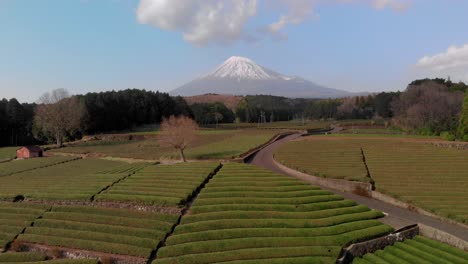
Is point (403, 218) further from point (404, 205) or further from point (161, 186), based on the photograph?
point (161, 186)

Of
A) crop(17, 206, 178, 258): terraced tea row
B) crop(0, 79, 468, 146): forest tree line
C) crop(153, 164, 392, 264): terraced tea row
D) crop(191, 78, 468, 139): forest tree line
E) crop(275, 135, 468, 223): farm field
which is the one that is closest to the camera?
crop(153, 164, 392, 264): terraced tea row

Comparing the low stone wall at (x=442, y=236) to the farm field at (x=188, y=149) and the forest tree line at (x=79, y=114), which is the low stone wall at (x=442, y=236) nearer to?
the farm field at (x=188, y=149)

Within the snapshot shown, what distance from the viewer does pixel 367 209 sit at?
1097 inches

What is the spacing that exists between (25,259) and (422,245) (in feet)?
83.7

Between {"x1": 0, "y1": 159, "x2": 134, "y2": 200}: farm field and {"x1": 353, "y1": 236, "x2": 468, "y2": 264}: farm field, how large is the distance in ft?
71.4

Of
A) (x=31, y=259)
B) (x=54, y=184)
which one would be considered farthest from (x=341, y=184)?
(x=54, y=184)

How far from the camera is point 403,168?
127ft

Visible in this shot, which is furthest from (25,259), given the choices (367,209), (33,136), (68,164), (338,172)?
(33,136)

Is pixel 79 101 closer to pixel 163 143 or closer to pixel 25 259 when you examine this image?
pixel 163 143

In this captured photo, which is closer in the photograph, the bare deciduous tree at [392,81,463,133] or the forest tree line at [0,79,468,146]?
the bare deciduous tree at [392,81,463,133]

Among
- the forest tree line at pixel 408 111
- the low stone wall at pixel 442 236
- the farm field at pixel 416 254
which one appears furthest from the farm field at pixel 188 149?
the forest tree line at pixel 408 111

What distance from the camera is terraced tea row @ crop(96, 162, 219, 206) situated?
26797 millimetres

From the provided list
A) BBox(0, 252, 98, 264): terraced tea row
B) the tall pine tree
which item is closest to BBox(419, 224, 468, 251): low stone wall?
BBox(0, 252, 98, 264): terraced tea row

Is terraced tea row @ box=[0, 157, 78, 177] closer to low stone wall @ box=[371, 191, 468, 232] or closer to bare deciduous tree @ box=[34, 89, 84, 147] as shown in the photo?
bare deciduous tree @ box=[34, 89, 84, 147]
